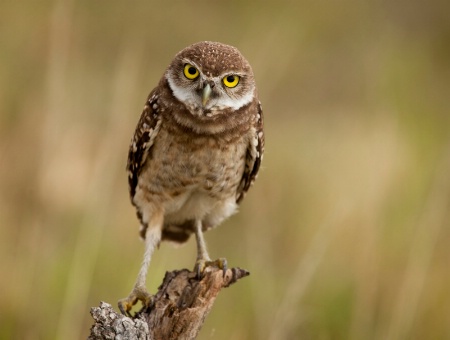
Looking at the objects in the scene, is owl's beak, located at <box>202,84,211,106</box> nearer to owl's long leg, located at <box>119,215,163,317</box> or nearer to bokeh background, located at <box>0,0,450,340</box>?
bokeh background, located at <box>0,0,450,340</box>

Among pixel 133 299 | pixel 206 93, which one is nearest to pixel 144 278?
pixel 133 299

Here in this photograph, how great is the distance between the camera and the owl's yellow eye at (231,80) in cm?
562

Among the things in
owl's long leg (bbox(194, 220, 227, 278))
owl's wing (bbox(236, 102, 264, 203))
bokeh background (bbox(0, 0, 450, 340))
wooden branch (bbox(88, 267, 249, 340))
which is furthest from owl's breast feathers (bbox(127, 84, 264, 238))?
wooden branch (bbox(88, 267, 249, 340))

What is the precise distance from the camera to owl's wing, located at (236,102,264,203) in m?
5.96

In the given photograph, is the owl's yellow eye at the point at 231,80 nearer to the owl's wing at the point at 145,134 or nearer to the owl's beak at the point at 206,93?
the owl's beak at the point at 206,93

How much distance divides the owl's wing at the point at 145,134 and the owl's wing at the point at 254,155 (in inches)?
19.9

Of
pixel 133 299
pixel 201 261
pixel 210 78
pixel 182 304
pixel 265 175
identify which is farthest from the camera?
pixel 265 175

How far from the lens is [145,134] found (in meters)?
5.89

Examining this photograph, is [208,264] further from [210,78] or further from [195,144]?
[210,78]

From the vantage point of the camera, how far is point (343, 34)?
12.4 meters

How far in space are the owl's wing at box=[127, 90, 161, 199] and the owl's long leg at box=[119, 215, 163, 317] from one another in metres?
0.33

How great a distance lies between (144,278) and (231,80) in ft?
3.57

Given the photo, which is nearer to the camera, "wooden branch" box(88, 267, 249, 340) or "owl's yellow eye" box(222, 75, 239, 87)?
"wooden branch" box(88, 267, 249, 340)

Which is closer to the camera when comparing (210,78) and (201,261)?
(210,78)
